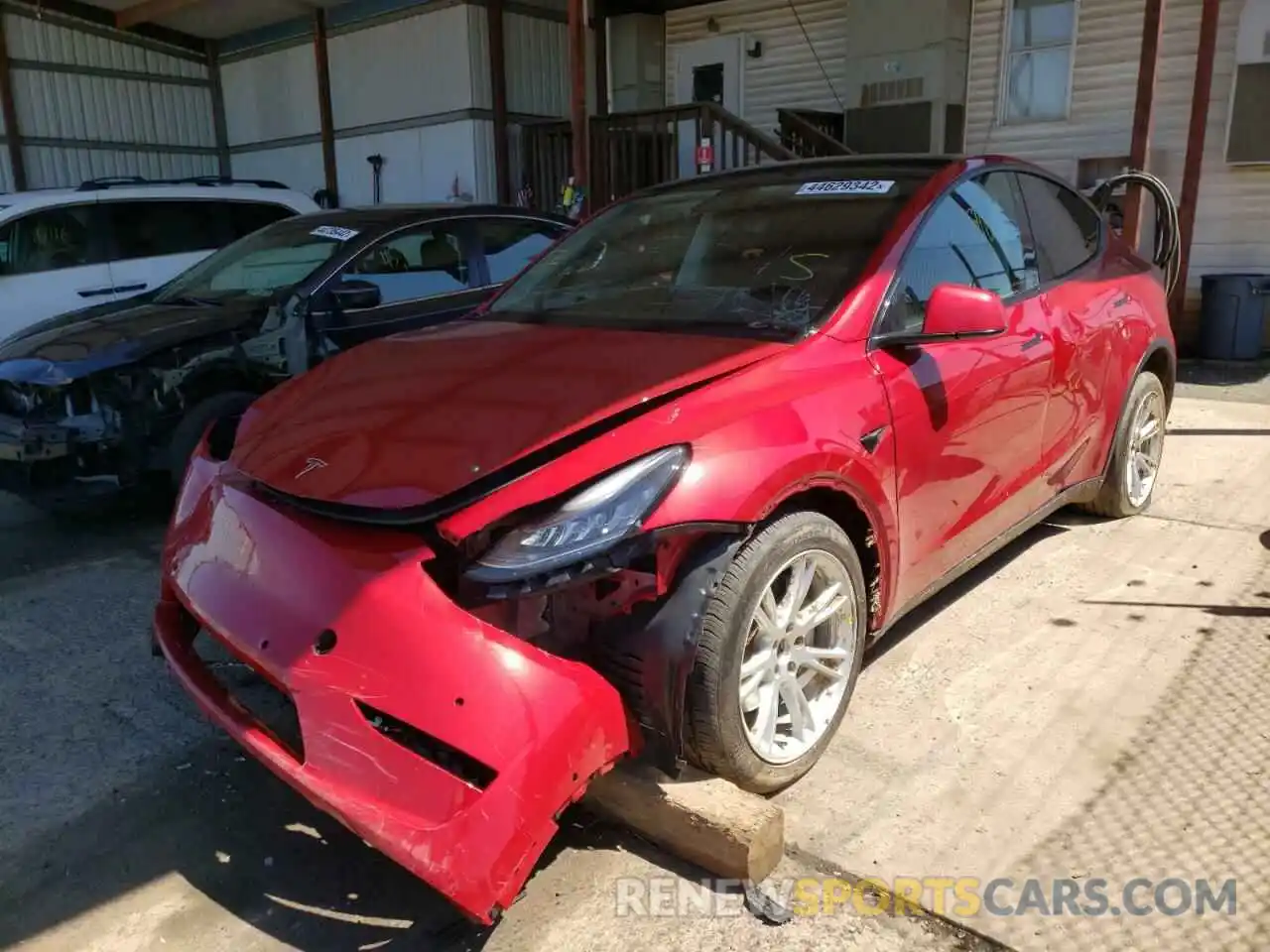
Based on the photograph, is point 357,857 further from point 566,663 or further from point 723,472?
point 723,472

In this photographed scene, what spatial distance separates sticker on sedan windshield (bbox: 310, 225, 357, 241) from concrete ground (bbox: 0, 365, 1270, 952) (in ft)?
8.04

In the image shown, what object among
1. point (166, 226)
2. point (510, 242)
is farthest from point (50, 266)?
point (510, 242)

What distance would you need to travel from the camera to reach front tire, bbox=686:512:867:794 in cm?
228

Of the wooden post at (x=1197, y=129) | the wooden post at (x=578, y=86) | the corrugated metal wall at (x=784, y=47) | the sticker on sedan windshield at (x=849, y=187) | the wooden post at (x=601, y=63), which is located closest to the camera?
the sticker on sedan windshield at (x=849, y=187)

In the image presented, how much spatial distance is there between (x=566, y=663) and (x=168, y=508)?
13.5 feet

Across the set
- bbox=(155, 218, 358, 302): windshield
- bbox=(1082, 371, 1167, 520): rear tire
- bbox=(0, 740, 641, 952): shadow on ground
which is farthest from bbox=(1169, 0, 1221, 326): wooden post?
bbox=(0, 740, 641, 952): shadow on ground

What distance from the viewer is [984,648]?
343 centimetres

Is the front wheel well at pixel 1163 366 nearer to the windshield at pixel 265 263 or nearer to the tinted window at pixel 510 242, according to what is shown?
the tinted window at pixel 510 242

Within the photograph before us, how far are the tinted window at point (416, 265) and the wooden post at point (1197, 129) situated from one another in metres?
5.94

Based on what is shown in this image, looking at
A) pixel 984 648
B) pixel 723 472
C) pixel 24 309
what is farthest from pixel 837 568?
pixel 24 309

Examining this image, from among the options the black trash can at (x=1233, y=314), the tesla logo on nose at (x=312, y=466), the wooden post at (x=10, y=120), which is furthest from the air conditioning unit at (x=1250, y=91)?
the wooden post at (x=10, y=120)

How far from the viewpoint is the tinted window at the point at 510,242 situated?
5980 millimetres

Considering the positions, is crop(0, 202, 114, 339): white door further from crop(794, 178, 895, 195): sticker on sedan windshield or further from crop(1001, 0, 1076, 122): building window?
crop(1001, 0, 1076, 122): building window

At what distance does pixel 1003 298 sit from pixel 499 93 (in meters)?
9.27
